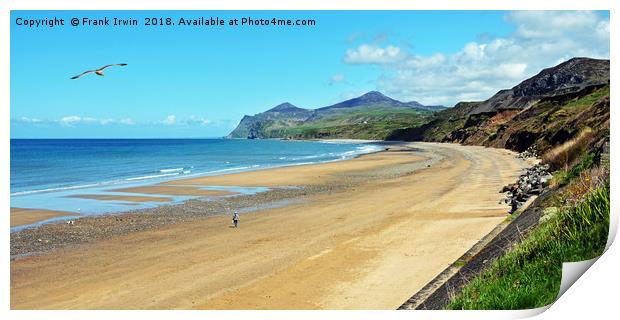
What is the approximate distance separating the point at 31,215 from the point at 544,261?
2349 centimetres

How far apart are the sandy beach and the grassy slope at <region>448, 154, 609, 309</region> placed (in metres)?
3.13

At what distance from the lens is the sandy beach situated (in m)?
11.2

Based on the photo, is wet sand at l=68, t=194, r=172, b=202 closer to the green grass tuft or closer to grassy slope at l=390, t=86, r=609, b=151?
grassy slope at l=390, t=86, r=609, b=151

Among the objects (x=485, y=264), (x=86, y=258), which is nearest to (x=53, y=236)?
(x=86, y=258)

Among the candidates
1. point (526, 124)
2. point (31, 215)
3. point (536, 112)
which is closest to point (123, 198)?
point (31, 215)

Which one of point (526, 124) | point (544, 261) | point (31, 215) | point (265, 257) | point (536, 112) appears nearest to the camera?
point (544, 261)

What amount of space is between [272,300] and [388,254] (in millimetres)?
4210

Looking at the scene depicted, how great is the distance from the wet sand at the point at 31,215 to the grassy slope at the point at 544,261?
20647mm

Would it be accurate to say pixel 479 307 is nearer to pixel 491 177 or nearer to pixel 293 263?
pixel 293 263

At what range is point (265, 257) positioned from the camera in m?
14.6

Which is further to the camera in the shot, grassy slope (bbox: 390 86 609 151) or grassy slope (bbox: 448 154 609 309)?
grassy slope (bbox: 390 86 609 151)

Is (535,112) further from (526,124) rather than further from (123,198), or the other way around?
(123,198)

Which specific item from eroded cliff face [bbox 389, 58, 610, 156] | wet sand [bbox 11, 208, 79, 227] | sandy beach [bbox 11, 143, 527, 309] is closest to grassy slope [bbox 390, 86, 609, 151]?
eroded cliff face [bbox 389, 58, 610, 156]

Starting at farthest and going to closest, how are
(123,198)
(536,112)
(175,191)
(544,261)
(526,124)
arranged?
(536,112) → (526,124) → (175,191) → (123,198) → (544,261)
